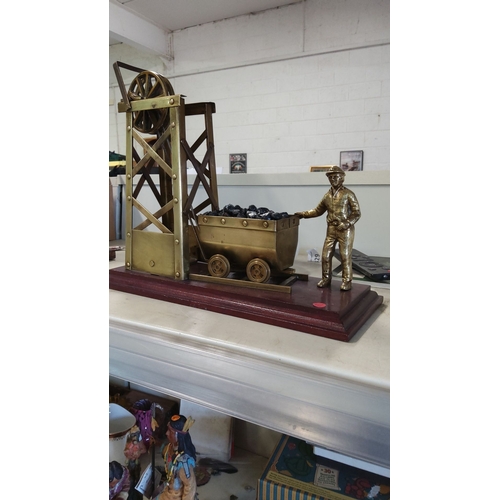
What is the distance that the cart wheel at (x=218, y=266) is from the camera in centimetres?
71

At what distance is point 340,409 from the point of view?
18.0 inches

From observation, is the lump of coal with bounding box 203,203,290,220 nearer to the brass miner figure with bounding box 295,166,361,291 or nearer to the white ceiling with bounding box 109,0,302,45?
the brass miner figure with bounding box 295,166,361,291

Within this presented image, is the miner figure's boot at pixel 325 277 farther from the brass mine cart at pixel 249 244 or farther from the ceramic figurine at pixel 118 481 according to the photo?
the ceramic figurine at pixel 118 481

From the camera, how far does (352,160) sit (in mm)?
2730

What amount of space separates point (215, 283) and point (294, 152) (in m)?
2.39

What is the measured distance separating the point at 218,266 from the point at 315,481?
0.47 meters

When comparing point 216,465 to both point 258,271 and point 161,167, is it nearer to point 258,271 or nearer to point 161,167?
point 258,271

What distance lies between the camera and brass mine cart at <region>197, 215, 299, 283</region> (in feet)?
2.15

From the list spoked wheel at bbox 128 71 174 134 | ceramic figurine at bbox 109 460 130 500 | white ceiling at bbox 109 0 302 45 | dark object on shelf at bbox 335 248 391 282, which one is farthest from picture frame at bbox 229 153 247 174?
ceramic figurine at bbox 109 460 130 500

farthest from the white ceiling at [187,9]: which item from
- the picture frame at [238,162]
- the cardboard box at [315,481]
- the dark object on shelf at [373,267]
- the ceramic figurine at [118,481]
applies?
the cardboard box at [315,481]

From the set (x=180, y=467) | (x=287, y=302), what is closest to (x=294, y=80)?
(x=287, y=302)

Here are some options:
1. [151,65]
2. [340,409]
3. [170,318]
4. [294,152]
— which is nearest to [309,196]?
[170,318]

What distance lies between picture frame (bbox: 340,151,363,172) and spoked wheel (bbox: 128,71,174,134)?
6.99ft

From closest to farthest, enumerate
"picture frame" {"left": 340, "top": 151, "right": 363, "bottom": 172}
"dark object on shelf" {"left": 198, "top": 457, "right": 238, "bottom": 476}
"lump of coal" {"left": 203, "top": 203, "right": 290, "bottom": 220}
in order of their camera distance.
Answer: "lump of coal" {"left": 203, "top": 203, "right": 290, "bottom": 220} < "dark object on shelf" {"left": 198, "top": 457, "right": 238, "bottom": 476} < "picture frame" {"left": 340, "top": 151, "right": 363, "bottom": 172}
